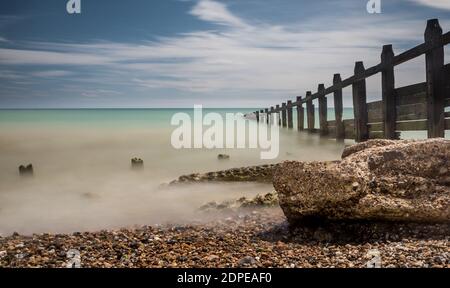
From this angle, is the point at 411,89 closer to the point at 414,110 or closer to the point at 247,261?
the point at 414,110

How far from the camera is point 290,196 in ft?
15.2

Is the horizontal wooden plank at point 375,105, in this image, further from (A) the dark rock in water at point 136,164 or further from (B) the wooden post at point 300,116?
(B) the wooden post at point 300,116

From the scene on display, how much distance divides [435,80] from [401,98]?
5.22 ft

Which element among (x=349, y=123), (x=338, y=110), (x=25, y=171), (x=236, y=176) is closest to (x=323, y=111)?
(x=338, y=110)

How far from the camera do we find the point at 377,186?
4453 millimetres

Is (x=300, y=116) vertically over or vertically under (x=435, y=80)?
over

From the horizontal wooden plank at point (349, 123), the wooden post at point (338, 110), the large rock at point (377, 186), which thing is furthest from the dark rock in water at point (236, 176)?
the wooden post at point (338, 110)

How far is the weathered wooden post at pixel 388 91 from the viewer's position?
9039 mm

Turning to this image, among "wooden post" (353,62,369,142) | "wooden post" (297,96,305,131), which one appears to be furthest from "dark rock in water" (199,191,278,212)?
"wooden post" (297,96,305,131)

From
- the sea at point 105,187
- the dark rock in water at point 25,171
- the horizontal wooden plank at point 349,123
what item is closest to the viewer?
the sea at point 105,187

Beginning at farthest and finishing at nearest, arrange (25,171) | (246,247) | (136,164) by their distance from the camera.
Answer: (136,164), (25,171), (246,247)

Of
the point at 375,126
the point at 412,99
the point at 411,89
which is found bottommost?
the point at 375,126

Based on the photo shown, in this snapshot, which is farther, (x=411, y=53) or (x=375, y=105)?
(x=375, y=105)
